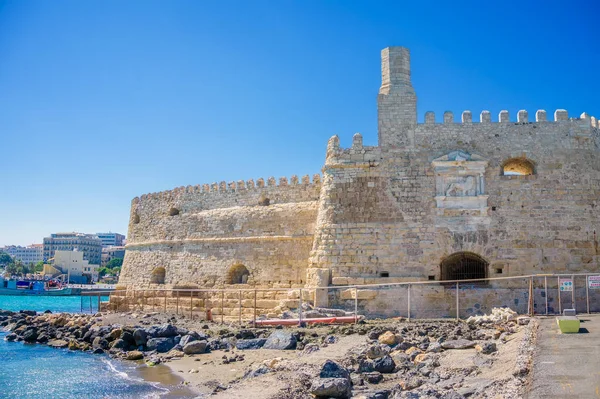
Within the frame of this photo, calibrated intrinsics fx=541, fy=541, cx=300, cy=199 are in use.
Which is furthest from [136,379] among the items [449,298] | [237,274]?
[237,274]

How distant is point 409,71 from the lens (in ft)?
54.8

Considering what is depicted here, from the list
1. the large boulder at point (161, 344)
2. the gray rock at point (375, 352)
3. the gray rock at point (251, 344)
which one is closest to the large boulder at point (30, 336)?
the large boulder at point (161, 344)

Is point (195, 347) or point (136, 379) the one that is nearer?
point (136, 379)

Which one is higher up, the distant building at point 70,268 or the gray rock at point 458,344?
the gray rock at point 458,344

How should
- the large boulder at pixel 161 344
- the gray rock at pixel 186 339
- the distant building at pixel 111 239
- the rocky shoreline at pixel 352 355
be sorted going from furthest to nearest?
the distant building at pixel 111 239, the large boulder at pixel 161 344, the gray rock at pixel 186 339, the rocky shoreline at pixel 352 355

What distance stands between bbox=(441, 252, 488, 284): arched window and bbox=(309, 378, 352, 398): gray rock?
875cm

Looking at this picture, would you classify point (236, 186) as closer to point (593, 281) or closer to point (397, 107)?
point (397, 107)

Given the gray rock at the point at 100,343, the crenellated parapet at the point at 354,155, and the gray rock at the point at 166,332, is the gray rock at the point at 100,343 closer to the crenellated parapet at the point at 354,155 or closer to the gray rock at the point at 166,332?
the gray rock at the point at 166,332

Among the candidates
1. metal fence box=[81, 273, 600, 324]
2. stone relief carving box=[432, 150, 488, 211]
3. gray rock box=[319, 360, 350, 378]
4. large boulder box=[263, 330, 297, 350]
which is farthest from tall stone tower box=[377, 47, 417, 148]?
gray rock box=[319, 360, 350, 378]

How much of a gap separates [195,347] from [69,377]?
9.69 ft

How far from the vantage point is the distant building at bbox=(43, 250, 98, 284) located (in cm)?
8531

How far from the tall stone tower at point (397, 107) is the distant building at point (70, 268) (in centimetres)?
7844

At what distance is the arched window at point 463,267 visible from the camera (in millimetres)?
16062

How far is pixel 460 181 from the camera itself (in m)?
15.8
